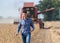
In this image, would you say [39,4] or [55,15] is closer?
[55,15]

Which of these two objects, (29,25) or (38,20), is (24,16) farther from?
(38,20)

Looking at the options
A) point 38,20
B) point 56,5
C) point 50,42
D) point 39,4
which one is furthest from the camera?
point 39,4

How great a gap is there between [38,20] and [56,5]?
140 feet

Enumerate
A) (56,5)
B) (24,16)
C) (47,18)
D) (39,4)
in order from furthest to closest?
1. (39,4)
2. (56,5)
3. (47,18)
4. (24,16)

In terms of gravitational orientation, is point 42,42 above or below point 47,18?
above

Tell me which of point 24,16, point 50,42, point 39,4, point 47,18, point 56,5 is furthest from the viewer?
point 39,4

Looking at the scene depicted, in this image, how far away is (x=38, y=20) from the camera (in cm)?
2700

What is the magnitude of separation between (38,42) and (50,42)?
2.16 feet

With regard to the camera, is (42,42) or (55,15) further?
(55,15)

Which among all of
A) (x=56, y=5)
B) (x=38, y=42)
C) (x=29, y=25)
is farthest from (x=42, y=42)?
(x=56, y=5)

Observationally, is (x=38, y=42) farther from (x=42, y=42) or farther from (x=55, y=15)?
(x=55, y=15)

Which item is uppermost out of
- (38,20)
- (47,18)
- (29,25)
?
(29,25)

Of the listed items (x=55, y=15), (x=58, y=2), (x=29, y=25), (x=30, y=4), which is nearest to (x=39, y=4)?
(x=58, y=2)

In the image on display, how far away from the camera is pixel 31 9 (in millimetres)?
28016
